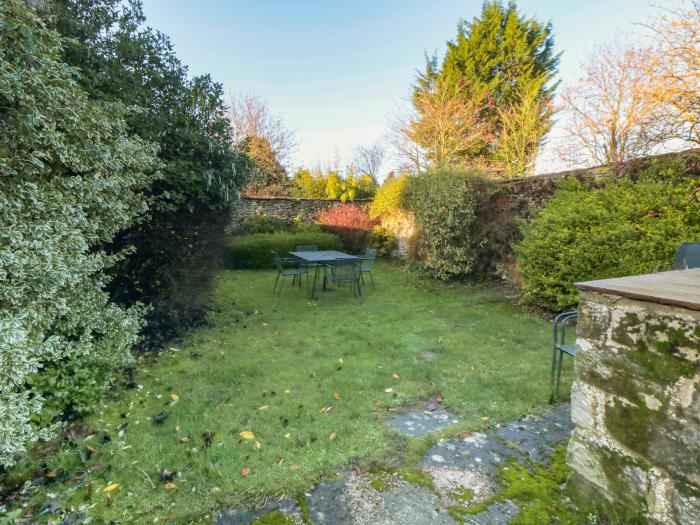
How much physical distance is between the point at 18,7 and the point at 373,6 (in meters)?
9.51

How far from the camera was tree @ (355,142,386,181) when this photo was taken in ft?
79.0

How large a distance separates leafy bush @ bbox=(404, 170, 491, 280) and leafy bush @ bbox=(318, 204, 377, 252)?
3473 millimetres

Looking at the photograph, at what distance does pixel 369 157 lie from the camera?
24.3 m

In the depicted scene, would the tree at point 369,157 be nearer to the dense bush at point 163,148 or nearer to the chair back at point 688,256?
the dense bush at point 163,148

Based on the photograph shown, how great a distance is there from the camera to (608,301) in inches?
60.9

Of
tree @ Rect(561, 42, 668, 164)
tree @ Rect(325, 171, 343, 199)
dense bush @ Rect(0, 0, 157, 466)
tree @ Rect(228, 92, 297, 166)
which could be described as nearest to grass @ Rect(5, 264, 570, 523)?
dense bush @ Rect(0, 0, 157, 466)

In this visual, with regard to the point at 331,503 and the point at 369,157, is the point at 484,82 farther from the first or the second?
the point at 331,503

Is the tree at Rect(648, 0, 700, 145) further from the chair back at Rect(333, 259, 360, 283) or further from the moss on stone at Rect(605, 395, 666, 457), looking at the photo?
the moss on stone at Rect(605, 395, 666, 457)

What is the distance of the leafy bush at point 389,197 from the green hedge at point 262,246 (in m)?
1.86

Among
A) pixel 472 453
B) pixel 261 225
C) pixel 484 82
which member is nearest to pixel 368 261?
pixel 472 453

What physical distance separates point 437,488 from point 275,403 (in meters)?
1.49

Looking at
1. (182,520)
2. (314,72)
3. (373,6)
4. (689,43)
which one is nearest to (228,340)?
(182,520)

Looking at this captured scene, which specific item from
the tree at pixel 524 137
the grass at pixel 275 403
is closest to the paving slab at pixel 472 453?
the grass at pixel 275 403

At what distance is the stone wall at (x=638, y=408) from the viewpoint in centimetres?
128
